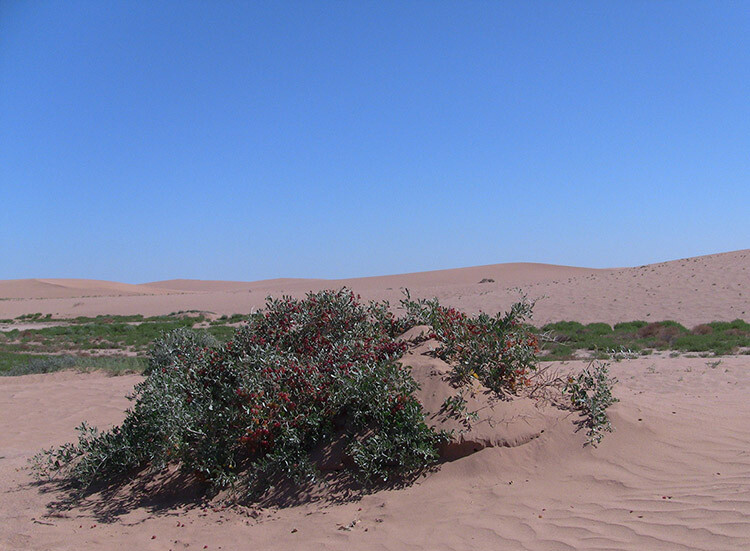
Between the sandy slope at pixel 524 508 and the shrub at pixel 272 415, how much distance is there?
14.0 inches

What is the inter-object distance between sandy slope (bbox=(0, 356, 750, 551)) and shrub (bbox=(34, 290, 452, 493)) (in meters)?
0.36

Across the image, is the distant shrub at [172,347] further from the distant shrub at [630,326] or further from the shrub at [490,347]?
the distant shrub at [630,326]

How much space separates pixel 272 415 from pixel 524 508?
2.39 m

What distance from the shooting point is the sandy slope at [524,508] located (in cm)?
411

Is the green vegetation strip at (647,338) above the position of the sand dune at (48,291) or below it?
below

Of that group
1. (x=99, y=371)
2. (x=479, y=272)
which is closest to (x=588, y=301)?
(x=99, y=371)

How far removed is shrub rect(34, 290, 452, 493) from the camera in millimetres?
5422

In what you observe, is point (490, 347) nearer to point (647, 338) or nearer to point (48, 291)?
point (647, 338)

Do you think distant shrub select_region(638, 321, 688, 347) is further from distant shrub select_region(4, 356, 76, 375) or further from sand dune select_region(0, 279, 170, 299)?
sand dune select_region(0, 279, 170, 299)

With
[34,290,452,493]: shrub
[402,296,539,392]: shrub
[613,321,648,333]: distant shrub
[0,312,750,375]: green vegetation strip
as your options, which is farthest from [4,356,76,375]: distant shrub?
[613,321,648,333]: distant shrub

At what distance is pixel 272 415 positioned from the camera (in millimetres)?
5629

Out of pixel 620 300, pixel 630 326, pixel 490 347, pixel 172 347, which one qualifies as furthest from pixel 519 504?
pixel 620 300

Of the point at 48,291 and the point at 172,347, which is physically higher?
the point at 48,291

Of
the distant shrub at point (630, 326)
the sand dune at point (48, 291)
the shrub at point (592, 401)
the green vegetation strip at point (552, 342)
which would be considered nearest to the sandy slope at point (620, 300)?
the distant shrub at point (630, 326)
